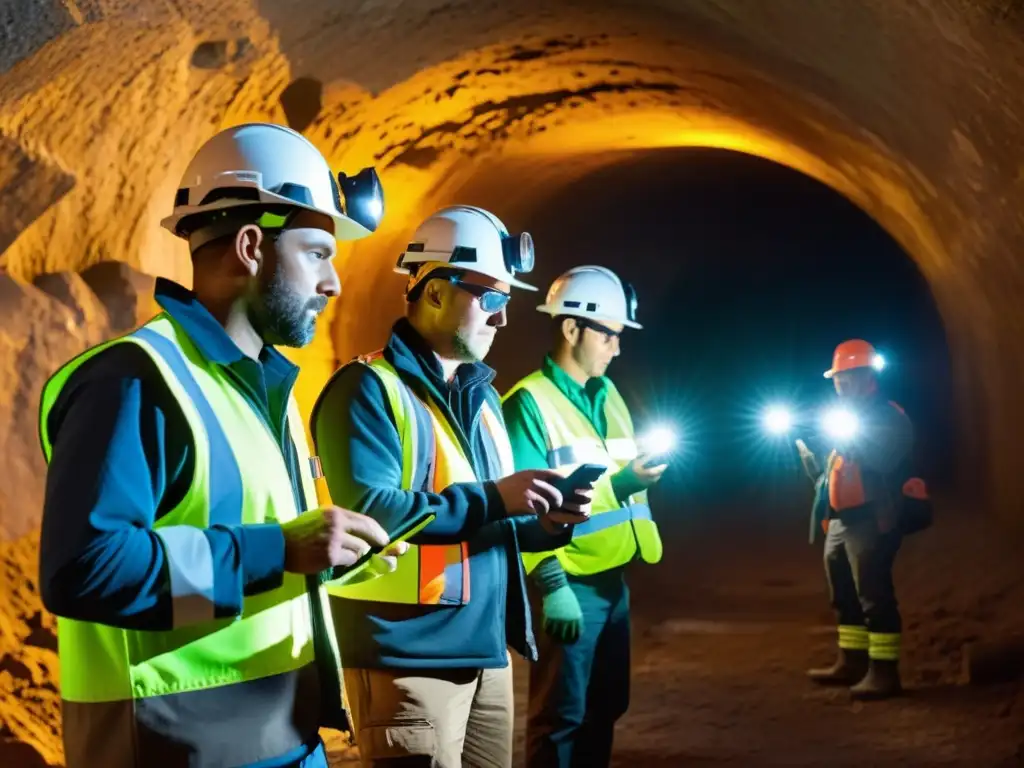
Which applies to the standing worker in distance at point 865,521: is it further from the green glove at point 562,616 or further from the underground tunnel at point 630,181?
the green glove at point 562,616

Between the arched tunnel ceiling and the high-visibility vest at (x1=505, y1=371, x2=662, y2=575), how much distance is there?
1.67 metres

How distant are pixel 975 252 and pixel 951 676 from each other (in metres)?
2.42

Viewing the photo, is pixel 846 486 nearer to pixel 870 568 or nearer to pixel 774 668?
pixel 870 568

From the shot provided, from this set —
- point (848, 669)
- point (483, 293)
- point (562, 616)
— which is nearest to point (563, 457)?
point (562, 616)

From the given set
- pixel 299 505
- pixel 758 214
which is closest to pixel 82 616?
pixel 299 505

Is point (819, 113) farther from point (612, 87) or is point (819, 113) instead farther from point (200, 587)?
point (200, 587)

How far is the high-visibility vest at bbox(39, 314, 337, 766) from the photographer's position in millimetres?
1598

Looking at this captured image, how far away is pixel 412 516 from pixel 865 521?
412 cm

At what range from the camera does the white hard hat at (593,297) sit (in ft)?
14.3

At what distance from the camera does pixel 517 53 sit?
5.64m

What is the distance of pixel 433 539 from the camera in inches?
103

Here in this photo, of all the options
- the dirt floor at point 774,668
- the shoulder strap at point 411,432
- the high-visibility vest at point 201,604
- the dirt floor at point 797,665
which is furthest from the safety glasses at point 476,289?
the dirt floor at point 797,665

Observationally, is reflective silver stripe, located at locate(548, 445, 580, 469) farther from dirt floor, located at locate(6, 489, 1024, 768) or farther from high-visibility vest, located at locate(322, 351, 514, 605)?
dirt floor, located at locate(6, 489, 1024, 768)

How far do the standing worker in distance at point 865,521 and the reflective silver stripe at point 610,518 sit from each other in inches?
89.3
